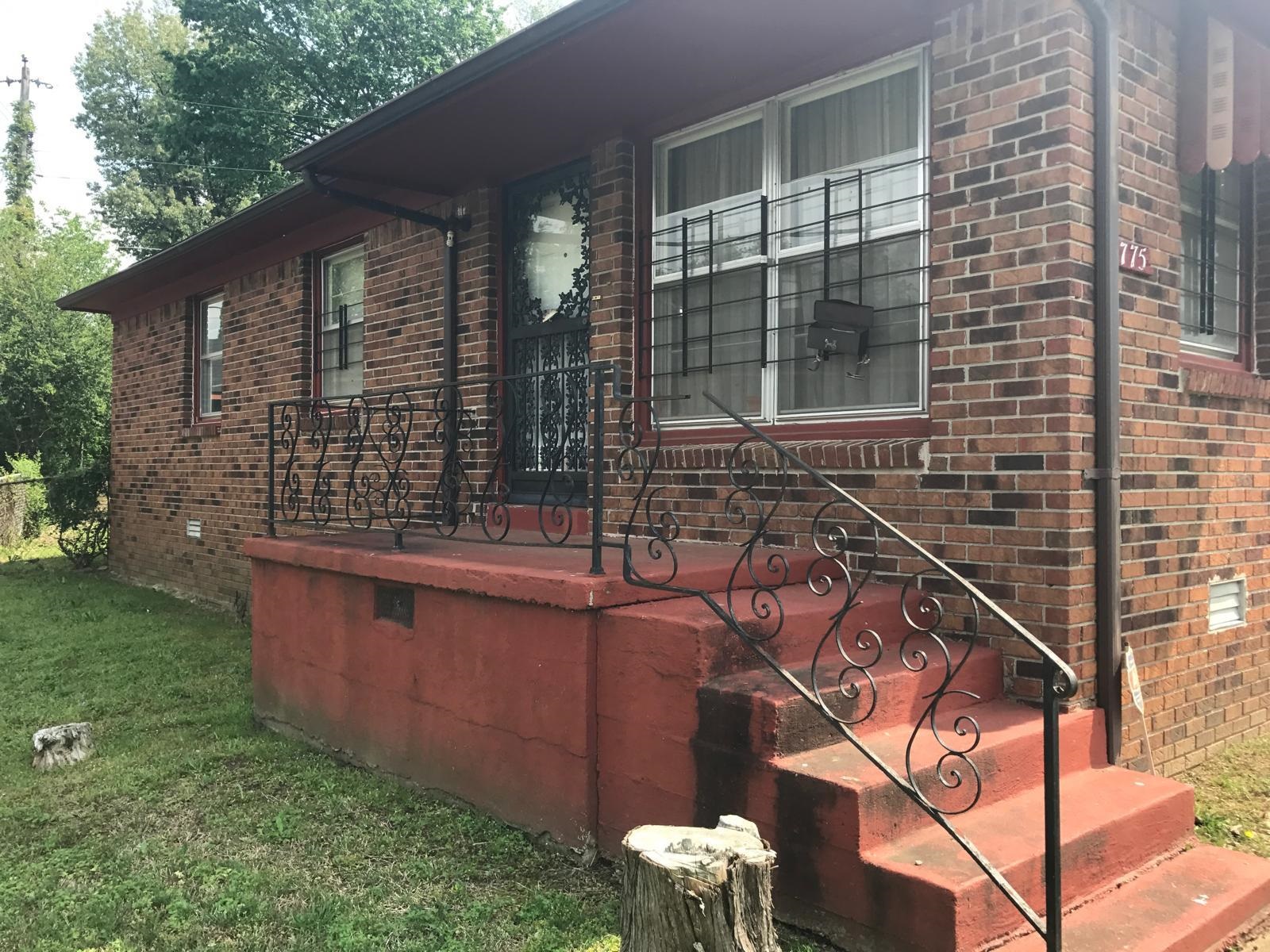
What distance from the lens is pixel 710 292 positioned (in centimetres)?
496

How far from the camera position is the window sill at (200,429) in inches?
374

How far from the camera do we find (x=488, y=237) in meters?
6.28

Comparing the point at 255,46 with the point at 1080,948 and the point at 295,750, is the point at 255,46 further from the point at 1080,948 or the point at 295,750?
the point at 1080,948

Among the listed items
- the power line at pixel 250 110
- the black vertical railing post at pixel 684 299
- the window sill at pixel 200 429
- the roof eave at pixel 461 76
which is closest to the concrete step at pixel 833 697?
the black vertical railing post at pixel 684 299

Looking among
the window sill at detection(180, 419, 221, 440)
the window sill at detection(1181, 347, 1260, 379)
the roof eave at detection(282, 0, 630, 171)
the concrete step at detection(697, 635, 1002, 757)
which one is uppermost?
the roof eave at detection(282, 0, 630, 171)

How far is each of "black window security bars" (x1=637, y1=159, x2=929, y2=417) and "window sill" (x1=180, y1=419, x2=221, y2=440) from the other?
5869 mm

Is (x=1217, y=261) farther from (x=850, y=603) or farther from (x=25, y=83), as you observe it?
(x=25, y=83)

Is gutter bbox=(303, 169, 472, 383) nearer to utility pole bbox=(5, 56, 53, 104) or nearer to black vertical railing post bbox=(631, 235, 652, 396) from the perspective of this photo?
black vertical railing post bbox=(631, 235, 652, 396)

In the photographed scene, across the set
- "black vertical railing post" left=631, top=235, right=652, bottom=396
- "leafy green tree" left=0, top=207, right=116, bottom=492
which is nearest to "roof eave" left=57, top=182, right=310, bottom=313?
"black vertical railing post" left=631, top=235, right=652, bottom=396

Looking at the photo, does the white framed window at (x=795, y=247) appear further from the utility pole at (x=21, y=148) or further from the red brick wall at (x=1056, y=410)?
the utility pole at (x=21, y=148)

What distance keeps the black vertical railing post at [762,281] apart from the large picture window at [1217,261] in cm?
187

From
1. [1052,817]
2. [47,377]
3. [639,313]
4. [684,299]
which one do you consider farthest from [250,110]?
[1052,817]

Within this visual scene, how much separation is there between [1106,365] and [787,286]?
5.17ft

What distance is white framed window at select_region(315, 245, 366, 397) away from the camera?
771 centimetres
